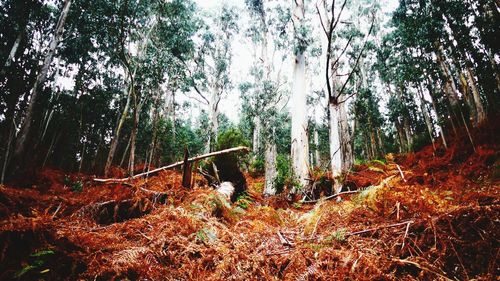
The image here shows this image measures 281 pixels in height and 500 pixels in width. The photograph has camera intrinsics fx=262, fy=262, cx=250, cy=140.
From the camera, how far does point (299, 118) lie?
9.19 m

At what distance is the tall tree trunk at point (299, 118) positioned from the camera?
26.9ft

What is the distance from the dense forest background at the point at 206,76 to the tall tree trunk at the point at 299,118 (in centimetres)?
4

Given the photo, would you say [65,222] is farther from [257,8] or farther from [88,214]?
[257,8]

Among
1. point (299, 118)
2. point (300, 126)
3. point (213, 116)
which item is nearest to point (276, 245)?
point (300, 126)

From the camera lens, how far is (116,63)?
59.0ft

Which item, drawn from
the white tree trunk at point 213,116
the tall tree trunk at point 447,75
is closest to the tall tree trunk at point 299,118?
the tall tree trunk at point 447,75

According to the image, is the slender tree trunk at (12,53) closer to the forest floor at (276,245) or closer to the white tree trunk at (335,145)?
the forest floor at (276,245)

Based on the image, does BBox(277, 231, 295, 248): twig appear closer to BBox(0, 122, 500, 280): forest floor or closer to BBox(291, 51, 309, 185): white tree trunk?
BBox(0, 122, 500, 280): forest floor

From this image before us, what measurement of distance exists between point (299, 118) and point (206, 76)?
1318cm

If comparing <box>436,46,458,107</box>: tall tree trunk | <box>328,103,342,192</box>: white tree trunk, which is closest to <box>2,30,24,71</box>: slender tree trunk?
<box>328,103,342,192</box>: white tree trunk

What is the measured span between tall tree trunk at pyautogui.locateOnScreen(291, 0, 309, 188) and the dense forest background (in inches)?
1.6

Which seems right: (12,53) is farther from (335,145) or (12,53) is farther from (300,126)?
(335,145)

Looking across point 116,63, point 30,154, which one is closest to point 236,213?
point 30,154

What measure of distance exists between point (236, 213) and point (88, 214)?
2.17m
